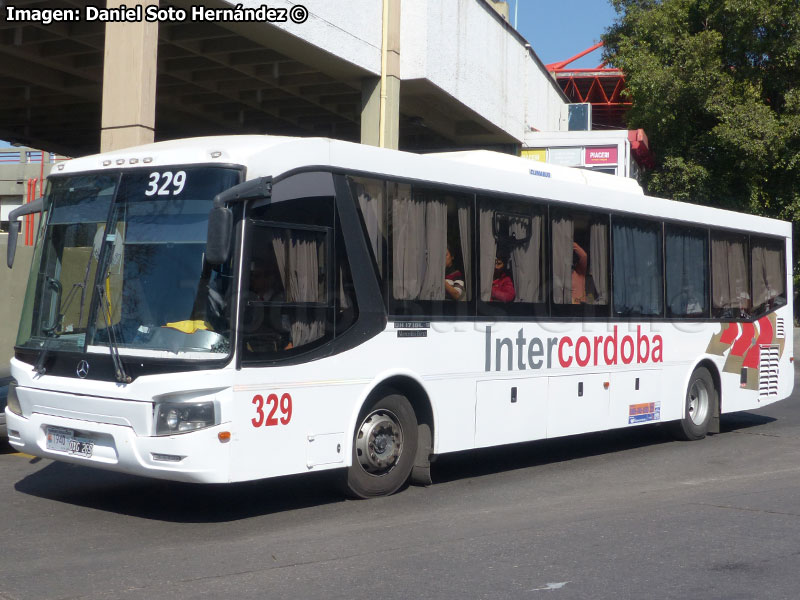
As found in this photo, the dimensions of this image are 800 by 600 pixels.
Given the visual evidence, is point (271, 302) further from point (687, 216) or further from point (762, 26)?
point (762, 26)

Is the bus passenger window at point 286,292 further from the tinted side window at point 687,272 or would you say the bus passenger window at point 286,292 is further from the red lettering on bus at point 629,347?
the tinted side window at point 687,272

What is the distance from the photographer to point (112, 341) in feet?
24.5

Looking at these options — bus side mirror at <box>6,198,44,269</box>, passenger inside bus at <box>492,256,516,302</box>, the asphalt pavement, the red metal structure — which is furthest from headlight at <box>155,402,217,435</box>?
the red metal structure

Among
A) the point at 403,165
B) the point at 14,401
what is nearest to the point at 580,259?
the point at 403,165

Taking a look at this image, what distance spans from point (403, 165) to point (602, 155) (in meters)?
19.3

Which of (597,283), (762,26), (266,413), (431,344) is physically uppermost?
(762,26)

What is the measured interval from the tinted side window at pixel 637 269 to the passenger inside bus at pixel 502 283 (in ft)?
6.53

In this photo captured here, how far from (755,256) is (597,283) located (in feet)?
13.9

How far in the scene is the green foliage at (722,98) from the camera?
25594 mm

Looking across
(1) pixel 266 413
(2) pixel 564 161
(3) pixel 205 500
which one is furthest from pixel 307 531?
(2) pixel 564 161

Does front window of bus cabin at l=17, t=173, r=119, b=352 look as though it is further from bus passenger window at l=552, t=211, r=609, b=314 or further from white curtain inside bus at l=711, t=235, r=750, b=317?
white curtain inside bus at l=711, t=235, r=750, b=317

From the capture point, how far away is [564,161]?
28062 millimetres

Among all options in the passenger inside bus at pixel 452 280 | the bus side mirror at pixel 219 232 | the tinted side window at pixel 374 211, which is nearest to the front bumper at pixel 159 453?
the bus side mirror at pixel 219 232

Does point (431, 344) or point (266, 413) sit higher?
point (431, 344)
